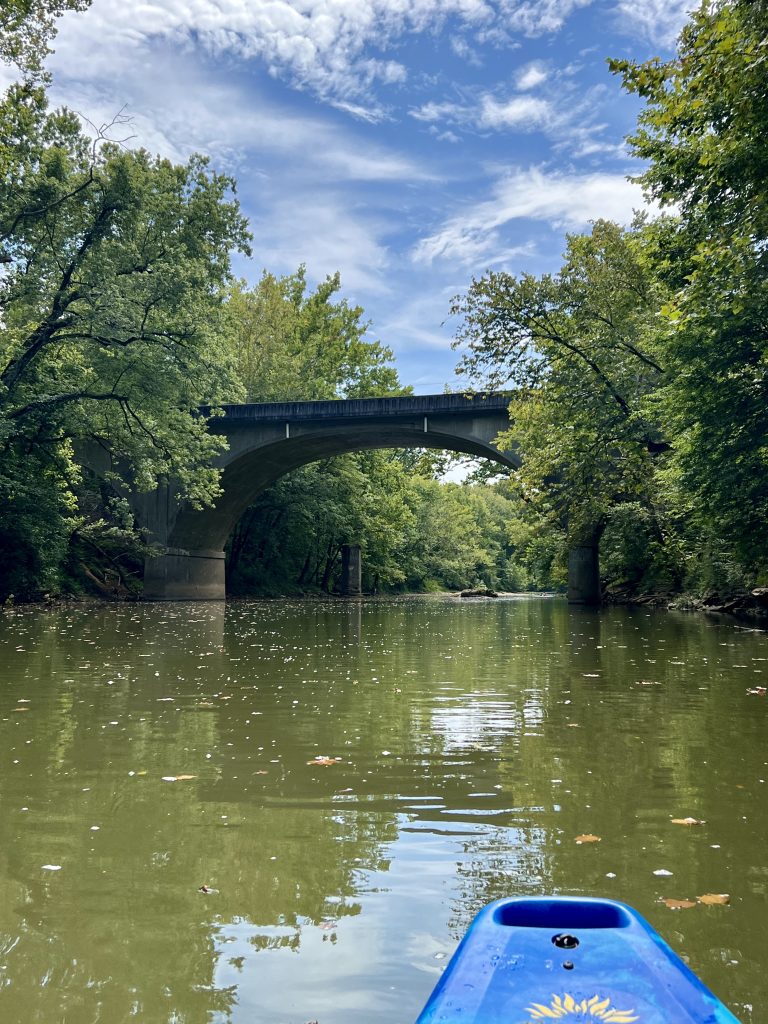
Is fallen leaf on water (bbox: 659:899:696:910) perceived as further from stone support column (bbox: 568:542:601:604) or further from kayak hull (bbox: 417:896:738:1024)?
stone support column (bbox: 568:542:601:604)

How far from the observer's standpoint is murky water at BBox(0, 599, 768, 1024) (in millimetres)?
2432

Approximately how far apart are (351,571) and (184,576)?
15404 mm

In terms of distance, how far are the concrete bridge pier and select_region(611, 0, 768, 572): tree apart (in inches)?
914

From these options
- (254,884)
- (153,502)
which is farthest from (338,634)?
(153,502)

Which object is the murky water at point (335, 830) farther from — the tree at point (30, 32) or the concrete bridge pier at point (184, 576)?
the concrete bridge pier at point (184, 576)

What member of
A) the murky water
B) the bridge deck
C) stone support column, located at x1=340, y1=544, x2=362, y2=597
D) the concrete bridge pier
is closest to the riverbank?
the bridge deck

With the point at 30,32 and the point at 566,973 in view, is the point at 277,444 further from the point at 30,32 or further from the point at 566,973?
the point at 566,973

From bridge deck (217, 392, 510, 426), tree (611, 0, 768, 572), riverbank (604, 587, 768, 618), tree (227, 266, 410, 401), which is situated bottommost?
riverbank (604, 587, 768, 618)

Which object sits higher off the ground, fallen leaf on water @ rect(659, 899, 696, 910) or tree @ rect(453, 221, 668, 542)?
tree @ rect(453, 221, 668, 542)

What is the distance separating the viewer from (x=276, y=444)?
32.9 meters

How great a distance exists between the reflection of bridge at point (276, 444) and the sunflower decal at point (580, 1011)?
92.9 ft

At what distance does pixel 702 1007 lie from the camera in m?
1.80

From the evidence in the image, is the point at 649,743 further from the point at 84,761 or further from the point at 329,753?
the point at 84,761

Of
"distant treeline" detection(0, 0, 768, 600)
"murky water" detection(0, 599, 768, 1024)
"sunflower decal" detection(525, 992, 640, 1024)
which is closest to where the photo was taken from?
"sunflower decal" detection(525, 992, 640, 1024)
